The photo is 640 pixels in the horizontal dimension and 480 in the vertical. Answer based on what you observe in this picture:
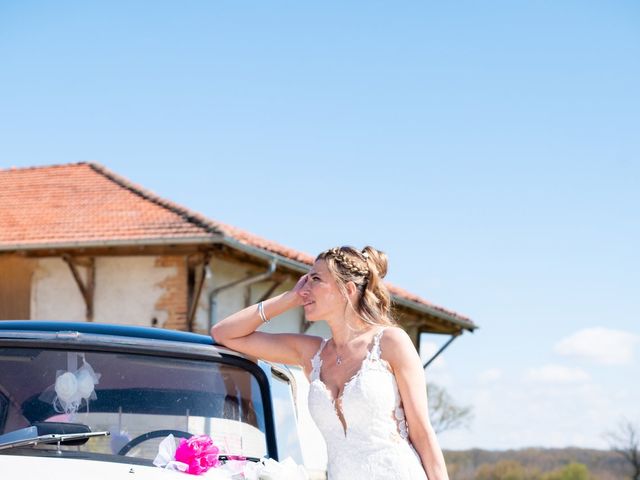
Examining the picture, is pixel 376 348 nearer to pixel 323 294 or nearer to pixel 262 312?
pixel 323 294

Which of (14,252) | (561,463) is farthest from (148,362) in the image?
(561,463)

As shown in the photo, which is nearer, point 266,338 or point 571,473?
point 266,338

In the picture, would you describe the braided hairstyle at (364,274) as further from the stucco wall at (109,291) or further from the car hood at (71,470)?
the stucco wall at (109,291)

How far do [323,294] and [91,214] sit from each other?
16.1 metres

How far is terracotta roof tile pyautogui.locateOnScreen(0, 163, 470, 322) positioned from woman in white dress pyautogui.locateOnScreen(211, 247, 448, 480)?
13.1 metres

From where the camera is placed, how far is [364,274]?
165 inches

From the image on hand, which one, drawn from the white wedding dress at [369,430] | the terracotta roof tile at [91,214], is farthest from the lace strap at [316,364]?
the terracotta roof tile at [91,214]

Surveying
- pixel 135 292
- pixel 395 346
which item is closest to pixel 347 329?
pixel 395 346

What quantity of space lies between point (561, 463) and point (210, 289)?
3982cm

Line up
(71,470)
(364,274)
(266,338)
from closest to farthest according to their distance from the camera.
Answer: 1. (71,470)
2. (364,274)
3. (266,338)

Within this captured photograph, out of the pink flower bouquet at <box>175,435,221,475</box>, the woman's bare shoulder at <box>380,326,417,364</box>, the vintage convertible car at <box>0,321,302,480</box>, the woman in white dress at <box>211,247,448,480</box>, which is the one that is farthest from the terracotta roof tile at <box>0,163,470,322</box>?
the pink flower bouquet at <box>175,435,221,475</box>

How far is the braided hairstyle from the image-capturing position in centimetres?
416

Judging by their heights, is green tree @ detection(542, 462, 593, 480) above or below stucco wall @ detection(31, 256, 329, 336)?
below

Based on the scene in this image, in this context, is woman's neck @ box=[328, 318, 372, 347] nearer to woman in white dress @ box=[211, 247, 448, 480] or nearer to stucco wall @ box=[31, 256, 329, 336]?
woman in white dress @ box=[211, 247, 448, 480]
